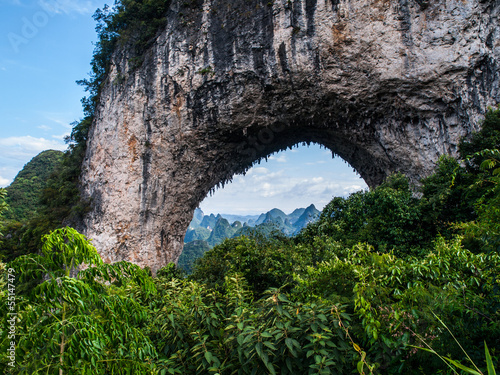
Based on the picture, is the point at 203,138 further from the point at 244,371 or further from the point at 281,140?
the point at 244,371

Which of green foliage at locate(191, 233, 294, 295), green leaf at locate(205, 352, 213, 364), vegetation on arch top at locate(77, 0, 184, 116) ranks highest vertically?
vegetation on arch top at locate(77, 0, 184, 116)

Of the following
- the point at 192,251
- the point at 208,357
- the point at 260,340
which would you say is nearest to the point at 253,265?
the point at 208,357

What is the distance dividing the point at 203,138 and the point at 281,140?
443cm

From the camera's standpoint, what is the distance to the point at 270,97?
1346 centimetres

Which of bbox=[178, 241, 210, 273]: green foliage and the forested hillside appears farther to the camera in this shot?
bbox=[178, 241, 210, 273]: green foliage

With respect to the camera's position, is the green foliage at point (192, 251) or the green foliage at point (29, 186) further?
the green foliage at point (192, 251)

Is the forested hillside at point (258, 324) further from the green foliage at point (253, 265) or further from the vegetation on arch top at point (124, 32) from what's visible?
the vegetation on arch top at point (124, 32)

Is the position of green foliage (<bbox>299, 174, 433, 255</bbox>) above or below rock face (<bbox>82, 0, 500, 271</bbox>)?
below

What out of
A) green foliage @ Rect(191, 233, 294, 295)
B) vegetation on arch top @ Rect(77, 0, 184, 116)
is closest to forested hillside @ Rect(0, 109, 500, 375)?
green foliage @ Rect(191, 233, 294, 295)

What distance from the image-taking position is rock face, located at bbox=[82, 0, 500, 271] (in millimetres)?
11391

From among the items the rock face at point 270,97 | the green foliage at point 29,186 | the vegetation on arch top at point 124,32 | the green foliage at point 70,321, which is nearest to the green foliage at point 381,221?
the rock face at point 270,97

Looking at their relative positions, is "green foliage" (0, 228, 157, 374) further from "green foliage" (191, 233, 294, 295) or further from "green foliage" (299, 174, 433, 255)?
"green foliage" (299, 174, 433, 255)

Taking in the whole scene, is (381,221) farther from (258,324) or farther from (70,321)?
(70,321)

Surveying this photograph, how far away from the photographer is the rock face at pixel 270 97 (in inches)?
448
